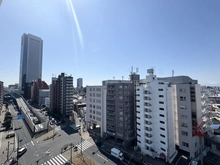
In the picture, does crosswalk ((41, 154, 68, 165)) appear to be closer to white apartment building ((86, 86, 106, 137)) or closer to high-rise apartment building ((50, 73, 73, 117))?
white apartment building ((86, 86, 106, 137))

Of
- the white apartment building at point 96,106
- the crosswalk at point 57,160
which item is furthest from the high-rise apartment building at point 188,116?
the crosswalk at point 57,160

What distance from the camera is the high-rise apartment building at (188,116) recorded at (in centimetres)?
3475

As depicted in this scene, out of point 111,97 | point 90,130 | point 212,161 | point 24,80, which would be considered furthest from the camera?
point 24,80

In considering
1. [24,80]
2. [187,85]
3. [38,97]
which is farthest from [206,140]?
[24,80]

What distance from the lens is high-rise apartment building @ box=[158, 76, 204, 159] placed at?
34750mm

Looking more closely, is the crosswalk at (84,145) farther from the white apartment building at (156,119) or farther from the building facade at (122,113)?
the white apartment building at (156,119)

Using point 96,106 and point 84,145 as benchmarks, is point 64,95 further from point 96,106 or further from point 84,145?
point 84,145

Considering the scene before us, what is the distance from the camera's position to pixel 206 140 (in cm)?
4291

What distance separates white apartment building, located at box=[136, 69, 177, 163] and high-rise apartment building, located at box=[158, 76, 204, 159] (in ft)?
6.88

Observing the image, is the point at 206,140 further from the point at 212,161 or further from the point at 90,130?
the point at 90,130

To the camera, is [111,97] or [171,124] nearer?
[171,124]

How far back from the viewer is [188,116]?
35.1m

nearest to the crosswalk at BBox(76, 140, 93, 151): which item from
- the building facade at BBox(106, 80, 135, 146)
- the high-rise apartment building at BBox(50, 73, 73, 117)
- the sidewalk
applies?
the building facade at BBox(106, 80, 135, 146)

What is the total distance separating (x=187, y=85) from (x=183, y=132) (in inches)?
524
